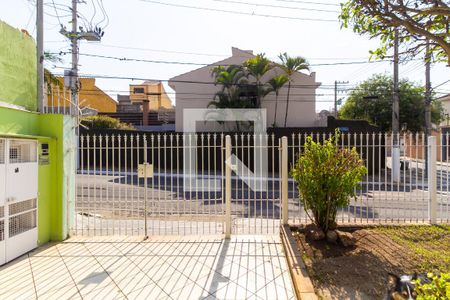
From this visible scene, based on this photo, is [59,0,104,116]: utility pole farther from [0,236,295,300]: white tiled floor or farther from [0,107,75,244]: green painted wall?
[0,236,295,300]: white tiled floor

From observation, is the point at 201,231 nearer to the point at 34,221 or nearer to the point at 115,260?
the point at 115,260

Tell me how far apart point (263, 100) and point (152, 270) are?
56.4 ft

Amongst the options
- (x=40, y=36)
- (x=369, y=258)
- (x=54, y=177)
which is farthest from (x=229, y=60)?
(x=369, y=258)

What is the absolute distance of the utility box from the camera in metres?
4.44

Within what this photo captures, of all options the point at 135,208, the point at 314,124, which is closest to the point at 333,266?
the point at 135,208

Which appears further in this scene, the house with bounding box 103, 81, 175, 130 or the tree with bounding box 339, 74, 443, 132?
the house with bounding box 103, 81, 175, 130

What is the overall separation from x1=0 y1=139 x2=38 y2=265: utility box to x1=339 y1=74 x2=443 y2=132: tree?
18.3 meters

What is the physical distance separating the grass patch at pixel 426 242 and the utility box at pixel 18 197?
536 cm

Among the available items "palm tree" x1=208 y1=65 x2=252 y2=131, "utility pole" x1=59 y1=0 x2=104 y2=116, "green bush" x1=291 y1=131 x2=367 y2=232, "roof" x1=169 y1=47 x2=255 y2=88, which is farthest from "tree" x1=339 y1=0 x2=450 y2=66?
"roof" x1=169 y1=47 x2=255 y2=88

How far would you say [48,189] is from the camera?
5.43 m

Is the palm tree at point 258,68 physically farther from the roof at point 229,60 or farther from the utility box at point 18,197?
the utility box at point 18,197

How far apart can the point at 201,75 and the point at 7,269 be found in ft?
59.3

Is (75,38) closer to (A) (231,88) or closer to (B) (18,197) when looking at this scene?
(A) (231,88)

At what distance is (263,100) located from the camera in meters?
20.5
